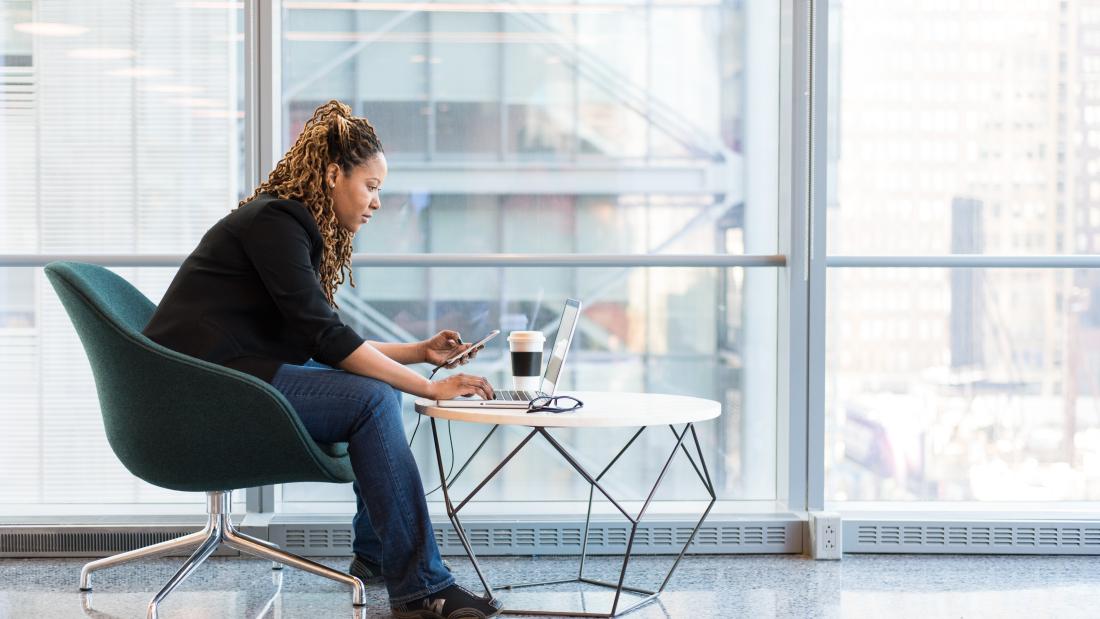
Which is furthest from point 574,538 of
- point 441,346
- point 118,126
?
point 118,126

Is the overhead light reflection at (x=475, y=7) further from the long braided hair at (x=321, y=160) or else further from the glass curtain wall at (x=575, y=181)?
the long braided hair at (x=321, y=160)

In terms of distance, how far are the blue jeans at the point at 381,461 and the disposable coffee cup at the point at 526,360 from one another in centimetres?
32

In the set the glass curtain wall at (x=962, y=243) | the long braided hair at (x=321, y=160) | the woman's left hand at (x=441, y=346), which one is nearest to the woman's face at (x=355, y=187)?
the long braided hair at (x=321, y=160)

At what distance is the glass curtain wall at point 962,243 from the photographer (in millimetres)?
3174

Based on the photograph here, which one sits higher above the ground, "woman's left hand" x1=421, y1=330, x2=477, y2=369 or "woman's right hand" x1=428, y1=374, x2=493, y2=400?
"woman's left hand" x1=421, y1=330, x2=477, y2=369

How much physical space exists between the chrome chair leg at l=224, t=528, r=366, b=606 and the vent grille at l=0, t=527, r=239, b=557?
0.55 metres

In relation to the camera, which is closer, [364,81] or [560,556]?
[560,556]

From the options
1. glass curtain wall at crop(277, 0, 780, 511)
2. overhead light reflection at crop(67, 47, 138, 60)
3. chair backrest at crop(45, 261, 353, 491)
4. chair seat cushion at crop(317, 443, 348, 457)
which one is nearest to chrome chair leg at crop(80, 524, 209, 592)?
chair backrest at crop(45, 261, 353, 491)

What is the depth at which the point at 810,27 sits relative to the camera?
2975 mm

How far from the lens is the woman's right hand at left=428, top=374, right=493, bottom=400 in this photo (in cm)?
218

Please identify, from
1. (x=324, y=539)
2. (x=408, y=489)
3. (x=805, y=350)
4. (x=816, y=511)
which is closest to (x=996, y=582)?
(x=816, y=511)

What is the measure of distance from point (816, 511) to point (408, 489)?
1354mm

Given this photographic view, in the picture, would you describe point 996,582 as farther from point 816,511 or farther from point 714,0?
point 714,0

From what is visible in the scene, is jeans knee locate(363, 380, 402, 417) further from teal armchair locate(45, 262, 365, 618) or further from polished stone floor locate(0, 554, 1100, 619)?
polished stone floor locate(0, 554, 1100, 619)
